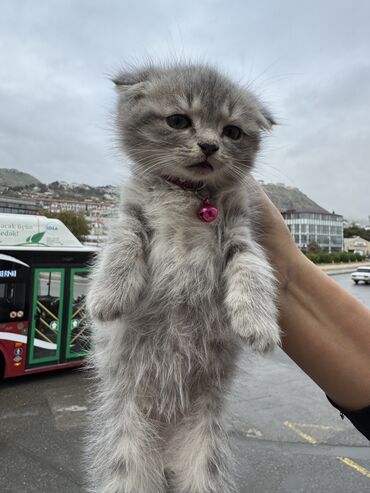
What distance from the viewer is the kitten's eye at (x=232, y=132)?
2.16m

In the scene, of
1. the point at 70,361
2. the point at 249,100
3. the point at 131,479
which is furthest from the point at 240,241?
the point at 70,361

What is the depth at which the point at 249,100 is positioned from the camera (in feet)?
7.61

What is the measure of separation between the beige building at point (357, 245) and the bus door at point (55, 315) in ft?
333

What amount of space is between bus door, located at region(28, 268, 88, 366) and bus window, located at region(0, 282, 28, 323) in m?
0.24

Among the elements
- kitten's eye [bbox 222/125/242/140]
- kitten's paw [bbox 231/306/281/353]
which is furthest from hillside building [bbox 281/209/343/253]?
kitten's paw [bbox 231/306/281/353]

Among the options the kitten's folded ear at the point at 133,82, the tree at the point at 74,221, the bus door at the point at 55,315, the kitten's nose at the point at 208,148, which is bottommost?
the bus door at the point at 55,315

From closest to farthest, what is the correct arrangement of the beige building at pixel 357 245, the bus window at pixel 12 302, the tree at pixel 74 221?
the bus window at pixel 12 302 < the tree at pixel 74 221 < the beige building at pixel 357 245

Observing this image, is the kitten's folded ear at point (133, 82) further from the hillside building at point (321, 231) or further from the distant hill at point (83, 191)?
the hillside building at point (321, 231)

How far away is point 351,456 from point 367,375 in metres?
4.73

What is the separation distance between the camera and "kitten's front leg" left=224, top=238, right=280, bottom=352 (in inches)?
68.0

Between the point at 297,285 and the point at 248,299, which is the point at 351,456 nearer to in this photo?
the point at 297,285

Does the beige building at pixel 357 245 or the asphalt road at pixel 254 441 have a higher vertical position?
the beige building at pixel 357 245

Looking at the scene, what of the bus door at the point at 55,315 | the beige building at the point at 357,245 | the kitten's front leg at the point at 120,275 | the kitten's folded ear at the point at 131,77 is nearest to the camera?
the kitten's front leg at the point at 120,275

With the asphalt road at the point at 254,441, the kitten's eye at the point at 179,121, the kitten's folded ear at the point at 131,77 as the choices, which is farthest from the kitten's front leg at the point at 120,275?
the asphalt road at the point at 254,441
